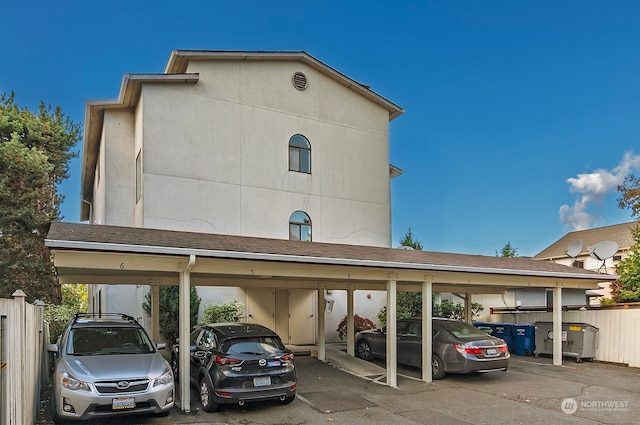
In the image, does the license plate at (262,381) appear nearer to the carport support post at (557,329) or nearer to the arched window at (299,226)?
the carport support post at (557,329)

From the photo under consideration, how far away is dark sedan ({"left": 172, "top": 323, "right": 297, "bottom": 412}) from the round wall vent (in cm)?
1251

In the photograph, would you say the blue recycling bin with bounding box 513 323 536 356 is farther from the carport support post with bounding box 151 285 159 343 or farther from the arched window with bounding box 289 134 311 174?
the carport support post with bounding box 151 285 159 343

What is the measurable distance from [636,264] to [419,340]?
11170 millimetres

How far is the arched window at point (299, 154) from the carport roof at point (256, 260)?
6.51m

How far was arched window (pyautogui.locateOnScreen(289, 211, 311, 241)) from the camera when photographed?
60.5 ft

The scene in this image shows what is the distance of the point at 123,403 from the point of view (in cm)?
697

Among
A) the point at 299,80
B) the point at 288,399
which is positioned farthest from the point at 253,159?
the point at 288,399

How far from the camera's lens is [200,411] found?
8461 millimetres

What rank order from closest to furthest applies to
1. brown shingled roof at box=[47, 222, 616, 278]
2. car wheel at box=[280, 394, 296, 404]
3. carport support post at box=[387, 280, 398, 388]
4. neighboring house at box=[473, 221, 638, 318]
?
brown shingled roof at box=[47, 222, 616, 278], car wheel at box=[280, 394, 296, 404], carport support post at box=[387, 280, 398, 388], neighboring house at box=[473, 221, 638, 318]

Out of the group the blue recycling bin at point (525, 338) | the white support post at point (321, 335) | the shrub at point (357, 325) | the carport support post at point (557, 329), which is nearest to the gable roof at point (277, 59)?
the shrub at point (357, 325)

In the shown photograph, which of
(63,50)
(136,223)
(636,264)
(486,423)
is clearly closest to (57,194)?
(63,50)

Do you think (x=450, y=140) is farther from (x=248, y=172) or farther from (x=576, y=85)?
(x=248, y=172)

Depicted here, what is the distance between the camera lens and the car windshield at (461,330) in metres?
11.8

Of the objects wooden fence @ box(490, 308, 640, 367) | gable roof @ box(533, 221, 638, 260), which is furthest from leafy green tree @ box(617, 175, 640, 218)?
gable roof @ box(533, 221, 638, 260)
